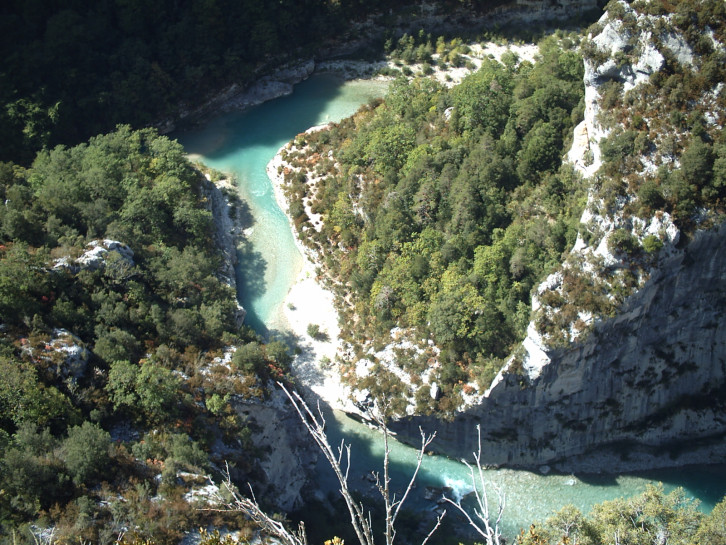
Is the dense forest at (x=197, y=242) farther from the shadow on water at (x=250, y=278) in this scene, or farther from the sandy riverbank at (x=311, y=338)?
the shadow on water at (x=250, y=278)

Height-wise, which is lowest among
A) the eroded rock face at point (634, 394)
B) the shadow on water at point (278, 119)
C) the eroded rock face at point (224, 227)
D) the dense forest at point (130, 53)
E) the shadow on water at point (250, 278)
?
the eroded rock face at point (634, 394)

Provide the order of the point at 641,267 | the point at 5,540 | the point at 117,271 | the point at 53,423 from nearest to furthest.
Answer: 1. the point at 5,540
2. the point at 53,423
3. the point at 641,267
4. the point at 117,271

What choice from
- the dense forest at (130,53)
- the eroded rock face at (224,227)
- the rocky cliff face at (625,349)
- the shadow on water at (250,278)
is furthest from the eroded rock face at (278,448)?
the dense forest at (130,53)

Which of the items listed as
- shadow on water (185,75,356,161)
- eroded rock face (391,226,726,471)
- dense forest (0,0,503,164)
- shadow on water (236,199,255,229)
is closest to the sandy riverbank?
shadow on water (236,199,255,229)

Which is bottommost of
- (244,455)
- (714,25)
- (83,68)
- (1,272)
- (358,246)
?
(244,455)

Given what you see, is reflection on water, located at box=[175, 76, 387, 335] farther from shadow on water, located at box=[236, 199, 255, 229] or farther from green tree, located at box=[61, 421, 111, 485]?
green tree, located at box=[61, 421, 111, 485]

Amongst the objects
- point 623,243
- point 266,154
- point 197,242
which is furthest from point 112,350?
point 266,154

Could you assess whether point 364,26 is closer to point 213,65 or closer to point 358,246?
point 213,65

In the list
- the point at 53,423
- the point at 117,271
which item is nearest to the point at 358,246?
the point at 117,271
